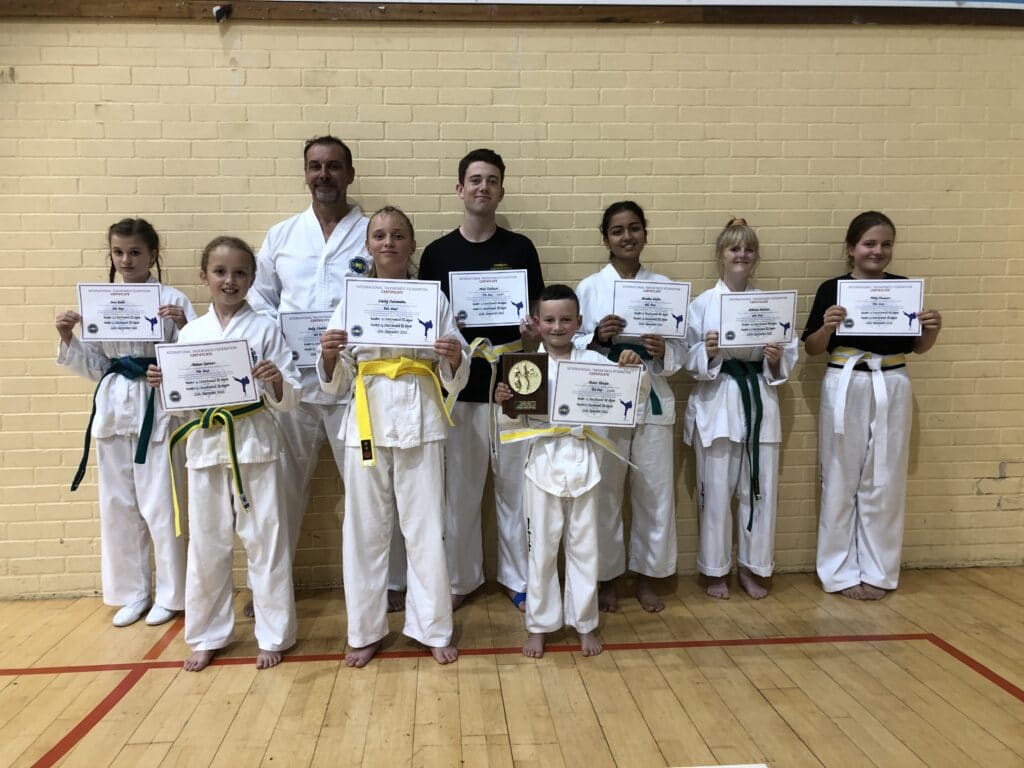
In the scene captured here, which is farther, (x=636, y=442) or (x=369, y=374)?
(x=636, y=442)

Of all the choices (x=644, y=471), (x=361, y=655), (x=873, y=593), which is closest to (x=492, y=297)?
(x=644, y=471)

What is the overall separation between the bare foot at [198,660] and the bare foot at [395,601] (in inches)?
31.7

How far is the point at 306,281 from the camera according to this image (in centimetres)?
314

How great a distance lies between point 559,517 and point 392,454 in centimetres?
71

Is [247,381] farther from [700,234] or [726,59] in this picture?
[726,59]

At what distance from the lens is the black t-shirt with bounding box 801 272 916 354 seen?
3275mm

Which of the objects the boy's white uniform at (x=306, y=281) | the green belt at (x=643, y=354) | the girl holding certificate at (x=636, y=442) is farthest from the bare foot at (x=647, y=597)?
the boy's white uniform at (x=306, y=281)

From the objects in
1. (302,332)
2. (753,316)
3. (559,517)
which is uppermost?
(753,316)

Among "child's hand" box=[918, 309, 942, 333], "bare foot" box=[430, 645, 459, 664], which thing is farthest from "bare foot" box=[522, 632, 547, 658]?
"child's hand" box=[918, 309, 942, 333]

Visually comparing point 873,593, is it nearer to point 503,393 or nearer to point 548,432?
point 548,432

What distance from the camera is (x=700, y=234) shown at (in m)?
3.57

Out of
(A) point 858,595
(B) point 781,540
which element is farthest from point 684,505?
(A) point 858,595

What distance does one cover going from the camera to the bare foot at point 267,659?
8.90 feet

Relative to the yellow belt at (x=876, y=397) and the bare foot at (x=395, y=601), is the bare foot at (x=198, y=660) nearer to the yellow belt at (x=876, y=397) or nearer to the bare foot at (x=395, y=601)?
the bare foot at (x=395, y=601)
